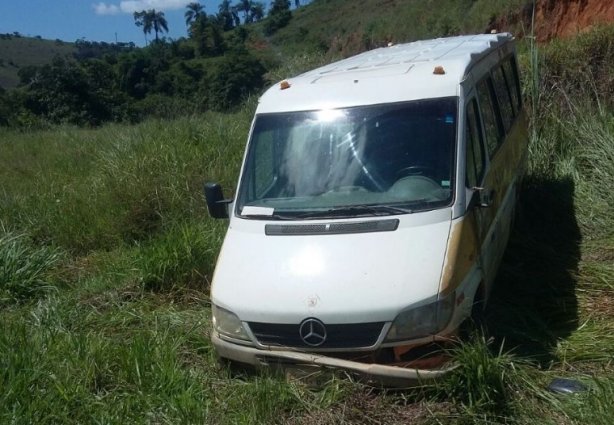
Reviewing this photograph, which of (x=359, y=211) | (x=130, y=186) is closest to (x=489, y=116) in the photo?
(x=359, y=211)

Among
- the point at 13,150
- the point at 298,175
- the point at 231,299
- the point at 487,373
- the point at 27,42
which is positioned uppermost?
the point at 298,175

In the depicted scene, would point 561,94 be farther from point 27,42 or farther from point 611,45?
point 27,42

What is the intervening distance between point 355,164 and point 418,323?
1.45m

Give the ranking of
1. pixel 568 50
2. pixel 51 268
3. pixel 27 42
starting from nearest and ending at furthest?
pixel 51 268 < pixel 568 50 < pixel 27 42

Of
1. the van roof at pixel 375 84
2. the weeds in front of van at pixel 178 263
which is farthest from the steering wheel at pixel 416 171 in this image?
the weeds in front of van at pixel 178 263

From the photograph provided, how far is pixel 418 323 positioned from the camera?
15.2 feet

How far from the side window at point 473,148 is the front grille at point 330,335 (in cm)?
141

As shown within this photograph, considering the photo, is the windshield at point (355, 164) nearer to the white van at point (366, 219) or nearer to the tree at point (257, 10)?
the white van at point (366, 219)

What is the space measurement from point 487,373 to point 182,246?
379 centimetres

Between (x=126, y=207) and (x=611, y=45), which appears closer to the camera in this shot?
(x=126, y=207)

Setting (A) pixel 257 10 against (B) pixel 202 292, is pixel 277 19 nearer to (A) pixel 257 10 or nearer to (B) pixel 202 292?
(A) pixel 257 10

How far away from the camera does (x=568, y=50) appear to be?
12047 mm

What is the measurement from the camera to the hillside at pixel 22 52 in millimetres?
68375

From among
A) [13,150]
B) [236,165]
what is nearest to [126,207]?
[236,165]
